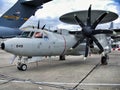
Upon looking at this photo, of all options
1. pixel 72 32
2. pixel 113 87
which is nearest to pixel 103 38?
pixel 72 32

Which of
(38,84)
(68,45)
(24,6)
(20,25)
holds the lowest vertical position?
(38,84)

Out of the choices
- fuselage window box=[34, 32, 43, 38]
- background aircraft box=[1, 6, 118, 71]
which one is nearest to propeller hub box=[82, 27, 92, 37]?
background aircraft box=[1, 6, 118, 71]

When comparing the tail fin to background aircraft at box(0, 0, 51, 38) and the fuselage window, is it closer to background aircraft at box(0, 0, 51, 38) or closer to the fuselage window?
background aircraft at box(0, 0, 51, 38)

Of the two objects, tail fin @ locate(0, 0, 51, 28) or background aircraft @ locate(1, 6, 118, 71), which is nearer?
background aircraft @ locate(1, 6, 118, 71)

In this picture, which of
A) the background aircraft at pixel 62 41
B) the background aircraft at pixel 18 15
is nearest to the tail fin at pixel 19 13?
the background aircraft at pixel 18 15

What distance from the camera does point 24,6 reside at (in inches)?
790

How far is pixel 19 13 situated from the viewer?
19.8m

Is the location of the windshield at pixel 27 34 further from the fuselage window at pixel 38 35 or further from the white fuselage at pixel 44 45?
the fuselage window at pixel 38 35

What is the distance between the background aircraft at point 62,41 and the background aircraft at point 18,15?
491 centimetres

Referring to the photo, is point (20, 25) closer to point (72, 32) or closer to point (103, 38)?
point (72, 32)

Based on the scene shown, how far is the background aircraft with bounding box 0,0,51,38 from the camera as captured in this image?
1883cm

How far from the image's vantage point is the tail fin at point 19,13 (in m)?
19.1

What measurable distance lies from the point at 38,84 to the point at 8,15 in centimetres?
1309

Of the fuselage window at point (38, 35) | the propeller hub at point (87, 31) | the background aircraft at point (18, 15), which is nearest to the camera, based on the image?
the fuselage window at point (38, 35)
